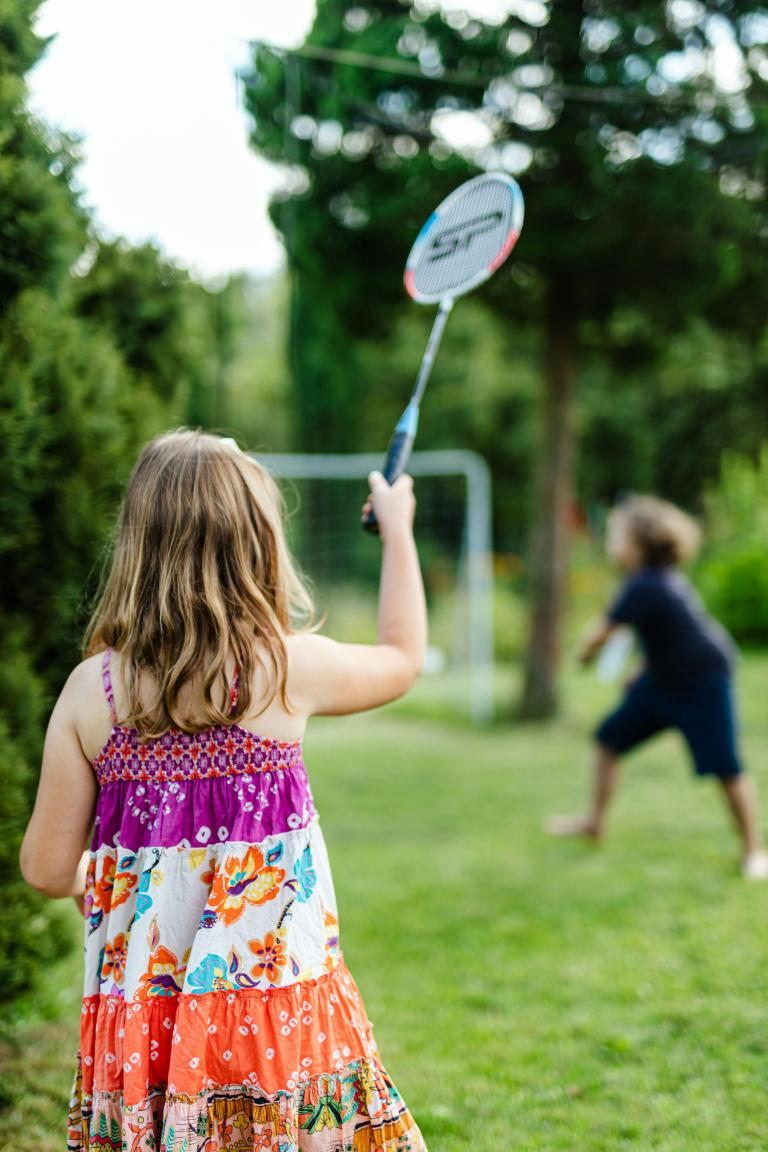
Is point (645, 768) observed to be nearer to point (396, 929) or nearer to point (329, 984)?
point (396, 929)

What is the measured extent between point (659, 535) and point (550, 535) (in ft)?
14.8

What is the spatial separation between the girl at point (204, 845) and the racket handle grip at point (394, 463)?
348 mm

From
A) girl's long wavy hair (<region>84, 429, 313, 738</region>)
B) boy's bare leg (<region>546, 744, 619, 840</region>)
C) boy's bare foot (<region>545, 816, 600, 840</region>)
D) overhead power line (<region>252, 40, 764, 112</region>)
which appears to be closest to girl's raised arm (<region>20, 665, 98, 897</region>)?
girl's long wavy hair (<region>84, 429, 313, 738</region>)

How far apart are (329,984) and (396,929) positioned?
269 centimetres

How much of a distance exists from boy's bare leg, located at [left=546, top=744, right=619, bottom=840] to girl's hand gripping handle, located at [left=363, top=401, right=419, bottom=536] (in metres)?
3.41

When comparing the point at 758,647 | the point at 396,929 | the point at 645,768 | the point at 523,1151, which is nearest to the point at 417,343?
the point at 758,647

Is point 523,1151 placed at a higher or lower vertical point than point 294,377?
lower

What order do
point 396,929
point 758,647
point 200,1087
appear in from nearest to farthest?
point 200,1087 → point 396,929 → point 758,647

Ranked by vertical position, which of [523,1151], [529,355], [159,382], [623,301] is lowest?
[523,1151]

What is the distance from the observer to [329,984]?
1.88 metres

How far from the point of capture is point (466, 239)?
2.98m

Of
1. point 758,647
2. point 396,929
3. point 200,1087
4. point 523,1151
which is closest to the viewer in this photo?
point 200,1087

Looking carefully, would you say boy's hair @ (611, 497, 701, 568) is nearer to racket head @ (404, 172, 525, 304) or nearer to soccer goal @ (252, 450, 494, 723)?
racket head @ (404, 172, 525, 304)

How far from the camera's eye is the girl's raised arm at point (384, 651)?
1.89 metres
